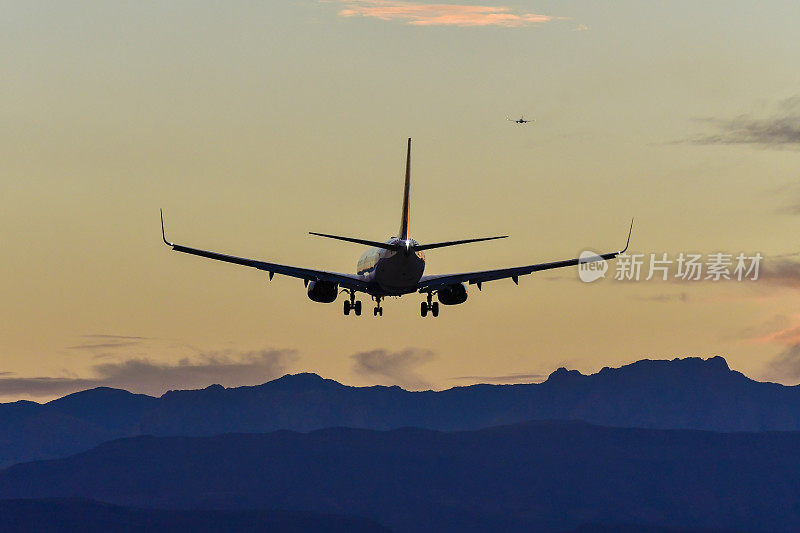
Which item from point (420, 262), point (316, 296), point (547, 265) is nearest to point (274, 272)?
point (316, 296)

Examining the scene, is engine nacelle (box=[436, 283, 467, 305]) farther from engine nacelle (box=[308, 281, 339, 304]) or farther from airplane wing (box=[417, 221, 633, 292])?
engine nacelle (box=[308, 281, 339, 304])

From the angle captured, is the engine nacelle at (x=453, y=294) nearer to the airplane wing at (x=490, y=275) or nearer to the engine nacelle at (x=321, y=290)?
the airplane wing at (x=490, y=275)

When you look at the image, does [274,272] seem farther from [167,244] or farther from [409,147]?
[409,147]

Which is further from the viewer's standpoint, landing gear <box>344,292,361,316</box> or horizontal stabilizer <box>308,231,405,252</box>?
landing gear <box>344,292,361,316</box>

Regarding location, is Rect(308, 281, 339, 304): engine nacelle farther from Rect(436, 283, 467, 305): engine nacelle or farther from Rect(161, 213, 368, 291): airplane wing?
Rect(436, 283, 467, 305): engine nacelle

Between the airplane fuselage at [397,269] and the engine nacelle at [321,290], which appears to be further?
the engine nacelle at [321,290]

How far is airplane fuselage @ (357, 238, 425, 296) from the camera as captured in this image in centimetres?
12006

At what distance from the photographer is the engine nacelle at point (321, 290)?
427 feet

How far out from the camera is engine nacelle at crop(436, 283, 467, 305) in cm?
13025

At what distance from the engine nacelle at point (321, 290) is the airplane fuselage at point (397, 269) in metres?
5.45

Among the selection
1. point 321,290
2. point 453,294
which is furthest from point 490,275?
point 321,290

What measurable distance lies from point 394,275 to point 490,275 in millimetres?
13811

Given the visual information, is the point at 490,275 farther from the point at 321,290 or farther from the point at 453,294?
the point at 321,290

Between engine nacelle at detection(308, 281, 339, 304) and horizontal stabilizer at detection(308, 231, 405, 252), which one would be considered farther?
engine nacelle at detection(308, 281, 339, 304)
